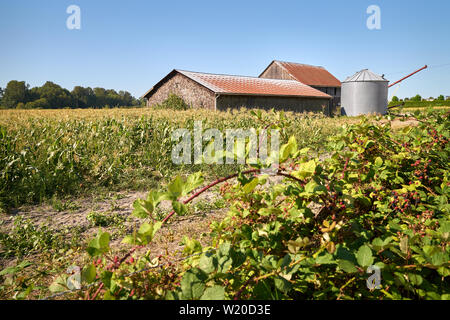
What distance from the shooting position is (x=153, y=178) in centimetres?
522

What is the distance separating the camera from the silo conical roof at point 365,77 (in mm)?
22984

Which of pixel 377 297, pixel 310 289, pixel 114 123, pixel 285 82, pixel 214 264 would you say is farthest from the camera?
pixel 285 82

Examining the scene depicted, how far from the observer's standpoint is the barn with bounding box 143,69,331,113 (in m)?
19.5

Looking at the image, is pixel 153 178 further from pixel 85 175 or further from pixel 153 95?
pixel 153 95

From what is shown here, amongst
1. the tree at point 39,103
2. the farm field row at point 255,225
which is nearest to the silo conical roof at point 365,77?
the farm field row at point 255,225

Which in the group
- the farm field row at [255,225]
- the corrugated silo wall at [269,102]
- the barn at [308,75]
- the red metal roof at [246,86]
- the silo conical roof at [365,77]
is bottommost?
the farm field row at [255,225]

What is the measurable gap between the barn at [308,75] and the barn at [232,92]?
5.81 metres

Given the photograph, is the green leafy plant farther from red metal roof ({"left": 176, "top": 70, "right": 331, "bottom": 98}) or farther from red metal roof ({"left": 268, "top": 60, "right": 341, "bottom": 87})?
red metal roof ({"left": 268, "top": 60, "right": 341, "bottom": 87})

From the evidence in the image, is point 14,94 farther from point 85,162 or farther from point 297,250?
point 297,250

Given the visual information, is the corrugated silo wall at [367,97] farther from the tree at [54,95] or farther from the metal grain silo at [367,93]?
the tree at [54,95]

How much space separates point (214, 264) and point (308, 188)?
49 centimetres

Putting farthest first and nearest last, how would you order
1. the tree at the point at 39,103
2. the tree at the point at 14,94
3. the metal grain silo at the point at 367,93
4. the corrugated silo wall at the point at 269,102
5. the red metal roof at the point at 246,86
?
the tree at the point at 14,94
the tree at the point at 39,103
the metal grain silo at the point at 367,93
the corrugated silo wall at the point at 269,102
the red metal roof at the point at 246,86

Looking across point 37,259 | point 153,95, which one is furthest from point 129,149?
point 153,95

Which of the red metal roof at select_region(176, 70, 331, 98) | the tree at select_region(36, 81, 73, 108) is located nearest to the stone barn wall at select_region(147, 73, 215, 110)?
the red metal roof at select_region(176, 70, 331, 98)
